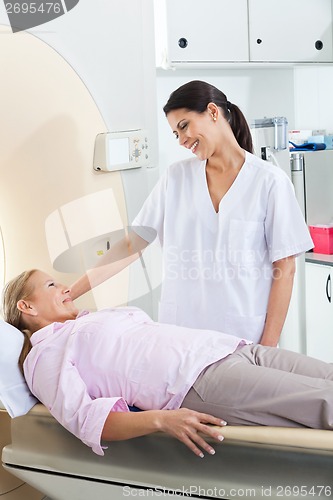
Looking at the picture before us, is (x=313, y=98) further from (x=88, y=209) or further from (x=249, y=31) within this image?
(x=88, y=209)

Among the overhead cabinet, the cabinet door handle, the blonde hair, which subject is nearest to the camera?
the blonde hair

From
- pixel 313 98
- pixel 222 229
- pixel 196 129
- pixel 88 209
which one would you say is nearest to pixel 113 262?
pixel 88 209

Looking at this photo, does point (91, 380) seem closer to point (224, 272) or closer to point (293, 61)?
point (224, 272)

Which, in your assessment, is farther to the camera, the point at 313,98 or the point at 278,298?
the point at 313,98

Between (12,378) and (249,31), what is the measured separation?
2214 mm

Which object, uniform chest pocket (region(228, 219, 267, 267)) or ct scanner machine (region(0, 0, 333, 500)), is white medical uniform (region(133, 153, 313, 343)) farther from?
ct scanner machine (region(0, 0, 333, 500))

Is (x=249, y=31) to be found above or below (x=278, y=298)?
above

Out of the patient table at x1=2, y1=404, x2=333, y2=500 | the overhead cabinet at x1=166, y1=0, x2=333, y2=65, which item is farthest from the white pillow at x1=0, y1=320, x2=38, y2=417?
the overhead cabinet at x1=166, y1=0, x2=333, y2=65

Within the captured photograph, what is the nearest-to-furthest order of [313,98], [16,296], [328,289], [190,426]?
1. [190,426]
2. [16,296]
3. [328,289]
4. [313,98]

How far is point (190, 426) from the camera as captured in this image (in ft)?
5.19

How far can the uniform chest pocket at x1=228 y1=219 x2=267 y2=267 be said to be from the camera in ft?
7.16

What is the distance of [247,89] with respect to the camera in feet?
12.7

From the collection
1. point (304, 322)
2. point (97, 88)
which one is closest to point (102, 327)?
point (97, 88)

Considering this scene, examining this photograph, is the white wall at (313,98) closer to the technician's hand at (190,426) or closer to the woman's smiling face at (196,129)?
the woman's smiling face at (196,129)
